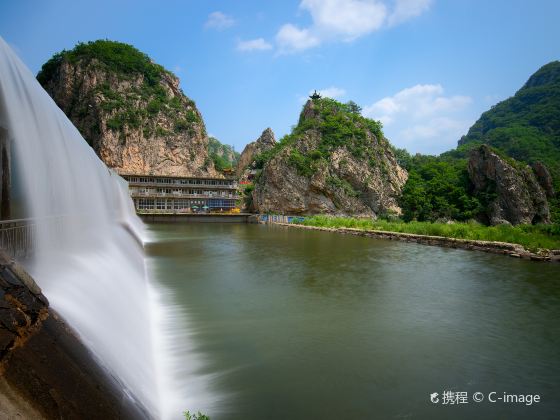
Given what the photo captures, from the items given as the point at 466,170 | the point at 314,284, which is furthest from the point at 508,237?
the point at 466,170

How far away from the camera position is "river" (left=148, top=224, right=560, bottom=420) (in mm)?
5121

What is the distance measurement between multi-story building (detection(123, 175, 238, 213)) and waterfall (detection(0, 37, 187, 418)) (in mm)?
52554

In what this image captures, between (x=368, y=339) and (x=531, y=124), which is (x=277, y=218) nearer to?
(x=368, y=339)

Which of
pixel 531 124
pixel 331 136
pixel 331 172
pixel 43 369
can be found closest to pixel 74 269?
pixel 43 369

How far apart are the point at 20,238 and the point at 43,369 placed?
16.2 feet

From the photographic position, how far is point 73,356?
3.49 meters

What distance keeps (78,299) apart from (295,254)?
1468 cm

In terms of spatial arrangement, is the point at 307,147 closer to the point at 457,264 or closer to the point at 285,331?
the point at 457,264

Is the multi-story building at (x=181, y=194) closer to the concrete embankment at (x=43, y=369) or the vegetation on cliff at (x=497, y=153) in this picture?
the vegetation on cliff at (x=497, y=153)

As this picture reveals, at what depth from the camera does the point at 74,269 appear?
22.6 ft

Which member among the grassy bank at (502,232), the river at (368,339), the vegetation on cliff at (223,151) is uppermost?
the vegetation on cliff at (223,151)

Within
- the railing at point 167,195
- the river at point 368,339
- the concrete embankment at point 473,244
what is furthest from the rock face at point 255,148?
the river at point 368,339

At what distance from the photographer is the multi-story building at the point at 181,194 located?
6066 centimetres

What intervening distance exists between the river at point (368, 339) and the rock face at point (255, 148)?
7841 centimetres
